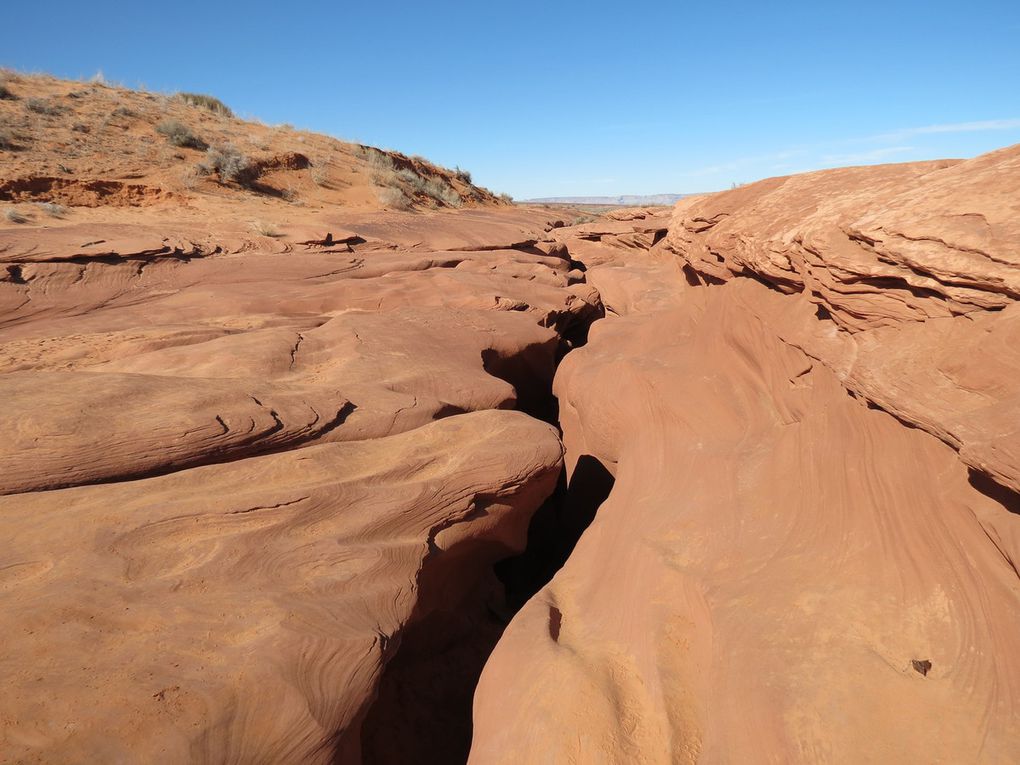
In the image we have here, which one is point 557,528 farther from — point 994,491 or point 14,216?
point 14,216

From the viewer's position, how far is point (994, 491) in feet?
9.69

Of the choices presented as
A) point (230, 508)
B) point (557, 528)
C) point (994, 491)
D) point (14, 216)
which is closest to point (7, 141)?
point (14, 216)

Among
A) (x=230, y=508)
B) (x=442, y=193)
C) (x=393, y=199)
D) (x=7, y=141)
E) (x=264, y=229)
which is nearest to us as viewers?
(x=230, y=508)

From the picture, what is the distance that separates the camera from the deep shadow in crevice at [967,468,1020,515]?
2832 millimetres

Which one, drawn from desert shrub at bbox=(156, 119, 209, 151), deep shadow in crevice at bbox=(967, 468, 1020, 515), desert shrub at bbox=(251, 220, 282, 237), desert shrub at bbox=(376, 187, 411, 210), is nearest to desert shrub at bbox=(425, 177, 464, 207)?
desert shrub at bbox=(376, 187, 411, 210)

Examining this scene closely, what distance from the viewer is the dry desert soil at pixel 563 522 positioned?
2.55m

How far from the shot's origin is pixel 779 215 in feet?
16.8

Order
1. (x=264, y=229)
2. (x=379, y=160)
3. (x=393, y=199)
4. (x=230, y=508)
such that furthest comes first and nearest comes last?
1. (x=379, y=160)
2. (x=393, y=199)
3. (x=264, y=229)
4. (x=230, y=508)

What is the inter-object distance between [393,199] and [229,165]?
435 cm

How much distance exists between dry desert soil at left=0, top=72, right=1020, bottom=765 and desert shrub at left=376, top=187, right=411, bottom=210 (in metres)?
11.3

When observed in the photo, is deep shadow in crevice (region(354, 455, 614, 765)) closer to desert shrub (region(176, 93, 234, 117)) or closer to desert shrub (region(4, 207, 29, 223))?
desert shrub (region(4, 207, 29, 223))

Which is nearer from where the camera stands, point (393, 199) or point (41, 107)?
point (41, 107)

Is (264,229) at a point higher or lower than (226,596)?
higher

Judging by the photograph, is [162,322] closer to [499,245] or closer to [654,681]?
[654,681]
